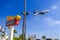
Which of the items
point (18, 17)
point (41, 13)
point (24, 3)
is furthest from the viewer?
point (41, 13)

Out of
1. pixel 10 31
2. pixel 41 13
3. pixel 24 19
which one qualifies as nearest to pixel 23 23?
pixel 24 19

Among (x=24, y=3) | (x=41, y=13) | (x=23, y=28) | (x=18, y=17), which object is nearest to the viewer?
(x=18, y=17)

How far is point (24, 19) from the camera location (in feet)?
93.6

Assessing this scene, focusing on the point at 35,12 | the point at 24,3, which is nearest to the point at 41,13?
the point at 35,12

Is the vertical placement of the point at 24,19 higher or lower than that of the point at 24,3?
lower

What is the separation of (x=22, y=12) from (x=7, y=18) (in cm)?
289

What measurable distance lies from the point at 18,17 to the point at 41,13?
8.78m

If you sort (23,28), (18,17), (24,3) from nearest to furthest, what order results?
(18,17), (23,28), (24,3)

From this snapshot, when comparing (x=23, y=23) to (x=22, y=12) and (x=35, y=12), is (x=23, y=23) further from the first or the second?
(x=35, y=12)

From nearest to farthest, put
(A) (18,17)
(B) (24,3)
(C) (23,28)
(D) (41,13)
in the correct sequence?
(A) (18,17)
(C) (23,28)
(B) (24,3)
(D) (41,13)

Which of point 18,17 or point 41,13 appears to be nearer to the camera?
point 18,17

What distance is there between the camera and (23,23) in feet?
93.9

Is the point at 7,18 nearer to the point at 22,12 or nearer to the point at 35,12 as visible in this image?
the point at 22,12

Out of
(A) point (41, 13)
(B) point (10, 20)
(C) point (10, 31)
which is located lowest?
(C) point (10, 31)
